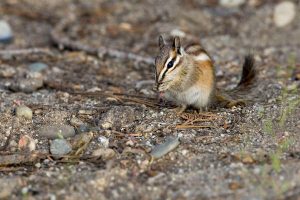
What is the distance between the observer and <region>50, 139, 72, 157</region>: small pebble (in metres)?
4.25

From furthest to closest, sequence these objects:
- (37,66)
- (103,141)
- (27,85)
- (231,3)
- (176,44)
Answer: (231,3), (37,66), (27,85), (176,44), (103,141)

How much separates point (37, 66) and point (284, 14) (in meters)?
2.82

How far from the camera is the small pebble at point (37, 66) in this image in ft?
19.7

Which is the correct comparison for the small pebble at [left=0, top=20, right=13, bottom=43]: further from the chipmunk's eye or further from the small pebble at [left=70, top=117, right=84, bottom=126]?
the chipmunk's eye

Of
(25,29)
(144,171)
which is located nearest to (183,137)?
(144,171)

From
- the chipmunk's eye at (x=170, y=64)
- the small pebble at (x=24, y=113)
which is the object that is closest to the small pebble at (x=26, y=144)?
the small pebble at (x=24, y=113)

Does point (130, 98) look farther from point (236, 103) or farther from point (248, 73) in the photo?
point (248, 73)

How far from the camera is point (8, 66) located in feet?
20.0

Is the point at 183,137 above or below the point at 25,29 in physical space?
below

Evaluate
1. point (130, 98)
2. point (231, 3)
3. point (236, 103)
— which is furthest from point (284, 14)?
point (130, 98)

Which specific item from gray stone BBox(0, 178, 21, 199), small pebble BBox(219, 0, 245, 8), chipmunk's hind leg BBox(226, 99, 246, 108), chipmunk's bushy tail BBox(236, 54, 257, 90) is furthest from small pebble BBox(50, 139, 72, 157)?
small pebble BBox(219, 0, 245, 8)

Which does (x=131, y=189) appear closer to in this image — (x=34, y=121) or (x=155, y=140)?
(x=155, y=140)

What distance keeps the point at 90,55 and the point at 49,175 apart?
2.74 m

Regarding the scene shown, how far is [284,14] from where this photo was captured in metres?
7.05
